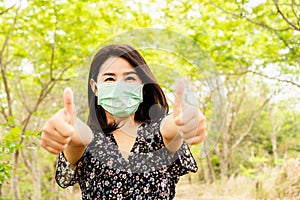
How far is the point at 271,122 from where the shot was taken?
39.0 feet

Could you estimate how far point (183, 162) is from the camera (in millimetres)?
1280

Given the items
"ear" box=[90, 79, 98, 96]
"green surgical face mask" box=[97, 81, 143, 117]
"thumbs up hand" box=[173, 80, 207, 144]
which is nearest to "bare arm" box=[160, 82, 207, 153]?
"thumbs up hand" box=[173, 80, 207, 144]

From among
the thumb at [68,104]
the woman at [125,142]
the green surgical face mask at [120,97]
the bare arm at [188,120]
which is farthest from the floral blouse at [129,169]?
the thumb at [68,104]

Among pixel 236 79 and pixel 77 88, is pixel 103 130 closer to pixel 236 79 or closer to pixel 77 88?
pixel 77 88

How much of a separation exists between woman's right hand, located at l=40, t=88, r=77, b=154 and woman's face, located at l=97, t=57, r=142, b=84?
330 mm

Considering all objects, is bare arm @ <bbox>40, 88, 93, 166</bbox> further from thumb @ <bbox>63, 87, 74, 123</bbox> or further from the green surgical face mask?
the green surgical face mask

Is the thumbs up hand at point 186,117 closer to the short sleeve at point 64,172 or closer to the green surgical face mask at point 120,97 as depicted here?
the green surgical face mask at point 120,97

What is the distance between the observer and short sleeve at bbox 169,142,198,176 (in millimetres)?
1231

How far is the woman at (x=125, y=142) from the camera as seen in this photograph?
47.9 inches

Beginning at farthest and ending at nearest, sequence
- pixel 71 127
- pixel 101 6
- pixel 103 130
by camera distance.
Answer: pixel 101 6 < pixel 103 130 < pixel 71 127

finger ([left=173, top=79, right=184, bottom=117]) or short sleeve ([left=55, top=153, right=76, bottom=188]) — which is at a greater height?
finger ([left=173, top=79, right=184, bottom=117])

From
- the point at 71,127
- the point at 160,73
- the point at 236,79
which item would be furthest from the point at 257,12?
the point at 236,79

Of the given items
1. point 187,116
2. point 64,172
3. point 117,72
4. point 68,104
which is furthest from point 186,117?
point 64,172

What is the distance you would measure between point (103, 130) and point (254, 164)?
10038 mm
